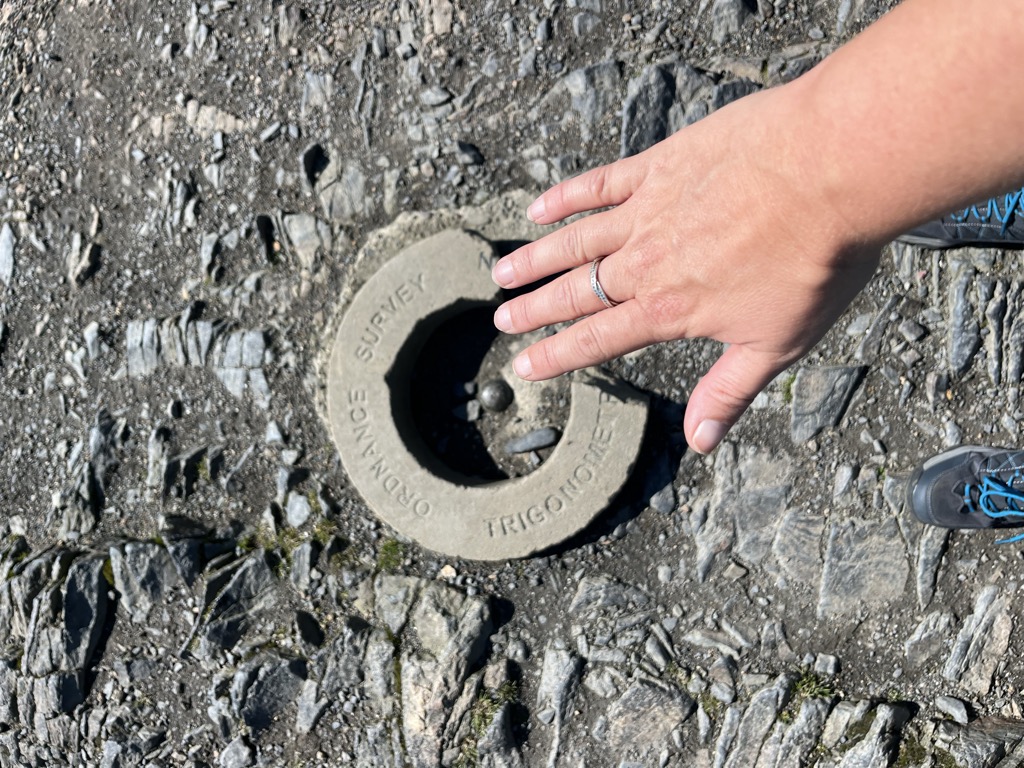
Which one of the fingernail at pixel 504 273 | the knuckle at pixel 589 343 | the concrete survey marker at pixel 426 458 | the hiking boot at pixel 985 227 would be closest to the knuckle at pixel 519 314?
the fingernail at pixel 504 273

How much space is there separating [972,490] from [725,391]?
1952 millimetres

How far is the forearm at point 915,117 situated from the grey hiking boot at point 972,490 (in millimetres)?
2241

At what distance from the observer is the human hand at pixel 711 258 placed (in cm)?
205

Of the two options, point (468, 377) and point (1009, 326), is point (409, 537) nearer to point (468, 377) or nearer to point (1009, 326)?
point (468, 377)

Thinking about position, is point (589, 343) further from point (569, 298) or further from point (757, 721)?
point (757, 721)

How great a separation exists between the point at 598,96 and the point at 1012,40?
2.80 metres

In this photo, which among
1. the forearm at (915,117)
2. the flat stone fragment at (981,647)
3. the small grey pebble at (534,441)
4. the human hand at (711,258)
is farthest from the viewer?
the small grey pebble at (534,441)

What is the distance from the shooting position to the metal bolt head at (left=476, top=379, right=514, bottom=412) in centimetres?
409

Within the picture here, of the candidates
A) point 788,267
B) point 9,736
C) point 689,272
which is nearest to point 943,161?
point 788,267

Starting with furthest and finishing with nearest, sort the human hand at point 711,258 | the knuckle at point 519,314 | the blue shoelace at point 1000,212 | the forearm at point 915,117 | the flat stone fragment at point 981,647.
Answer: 1. the flat stone fragment at point 981,647
2. the blue shoelace at point 1000,212
3. the knuckle at point 519,314
4. the human hand at point 711,258
5. the forearm at point 915,117

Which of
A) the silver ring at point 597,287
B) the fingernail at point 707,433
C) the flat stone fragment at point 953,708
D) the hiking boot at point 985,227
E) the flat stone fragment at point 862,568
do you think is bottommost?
the flat stone fragment at point 953,708

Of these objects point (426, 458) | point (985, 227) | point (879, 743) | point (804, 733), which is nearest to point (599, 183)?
point (426, 458)

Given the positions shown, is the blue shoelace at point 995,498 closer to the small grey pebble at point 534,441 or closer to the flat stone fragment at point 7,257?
the small grey pebble at point 534,441

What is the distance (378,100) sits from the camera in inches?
169
